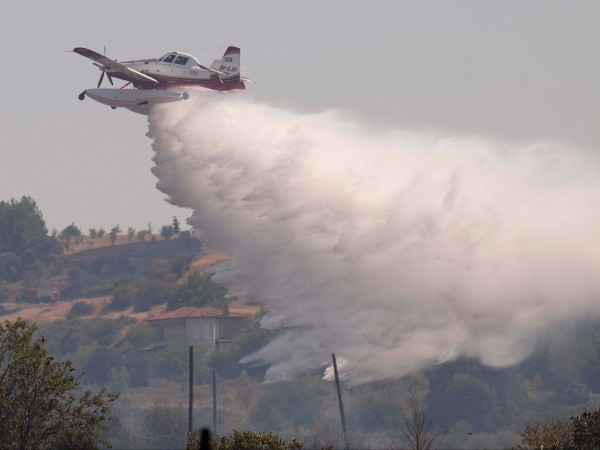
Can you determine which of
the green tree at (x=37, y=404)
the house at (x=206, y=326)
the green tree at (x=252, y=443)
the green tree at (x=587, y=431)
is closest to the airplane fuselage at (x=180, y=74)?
the green tree at (x=37, y=404)

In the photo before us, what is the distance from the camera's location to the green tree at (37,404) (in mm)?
53312

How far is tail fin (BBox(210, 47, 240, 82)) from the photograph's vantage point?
8162 centimetres

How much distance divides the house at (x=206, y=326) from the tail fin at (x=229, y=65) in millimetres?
103465

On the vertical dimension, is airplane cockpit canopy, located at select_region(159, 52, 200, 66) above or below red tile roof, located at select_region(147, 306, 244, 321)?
below

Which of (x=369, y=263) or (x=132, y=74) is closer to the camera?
(x=132, y=74)

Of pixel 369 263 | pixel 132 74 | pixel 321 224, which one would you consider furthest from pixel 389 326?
pixel 132 74

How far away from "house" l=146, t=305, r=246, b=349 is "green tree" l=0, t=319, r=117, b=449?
5012 inches

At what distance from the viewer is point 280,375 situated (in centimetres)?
9931

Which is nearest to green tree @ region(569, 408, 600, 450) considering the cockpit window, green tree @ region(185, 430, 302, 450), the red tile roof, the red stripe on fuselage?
green tree @ region(185, 430, 302, 450)

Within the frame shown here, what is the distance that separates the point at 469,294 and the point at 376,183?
Answer: 14.9 metres

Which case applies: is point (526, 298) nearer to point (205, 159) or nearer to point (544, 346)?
point (544, 346)

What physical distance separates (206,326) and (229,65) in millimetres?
108285

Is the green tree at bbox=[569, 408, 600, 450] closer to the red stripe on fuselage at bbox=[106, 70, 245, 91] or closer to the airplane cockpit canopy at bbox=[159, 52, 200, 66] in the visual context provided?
the red stripe on fuselage at bbox=[106, 70, 245, 91]

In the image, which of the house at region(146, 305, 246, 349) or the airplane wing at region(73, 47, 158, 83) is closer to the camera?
the airplane wing at region(73, 47, 158, 83)
